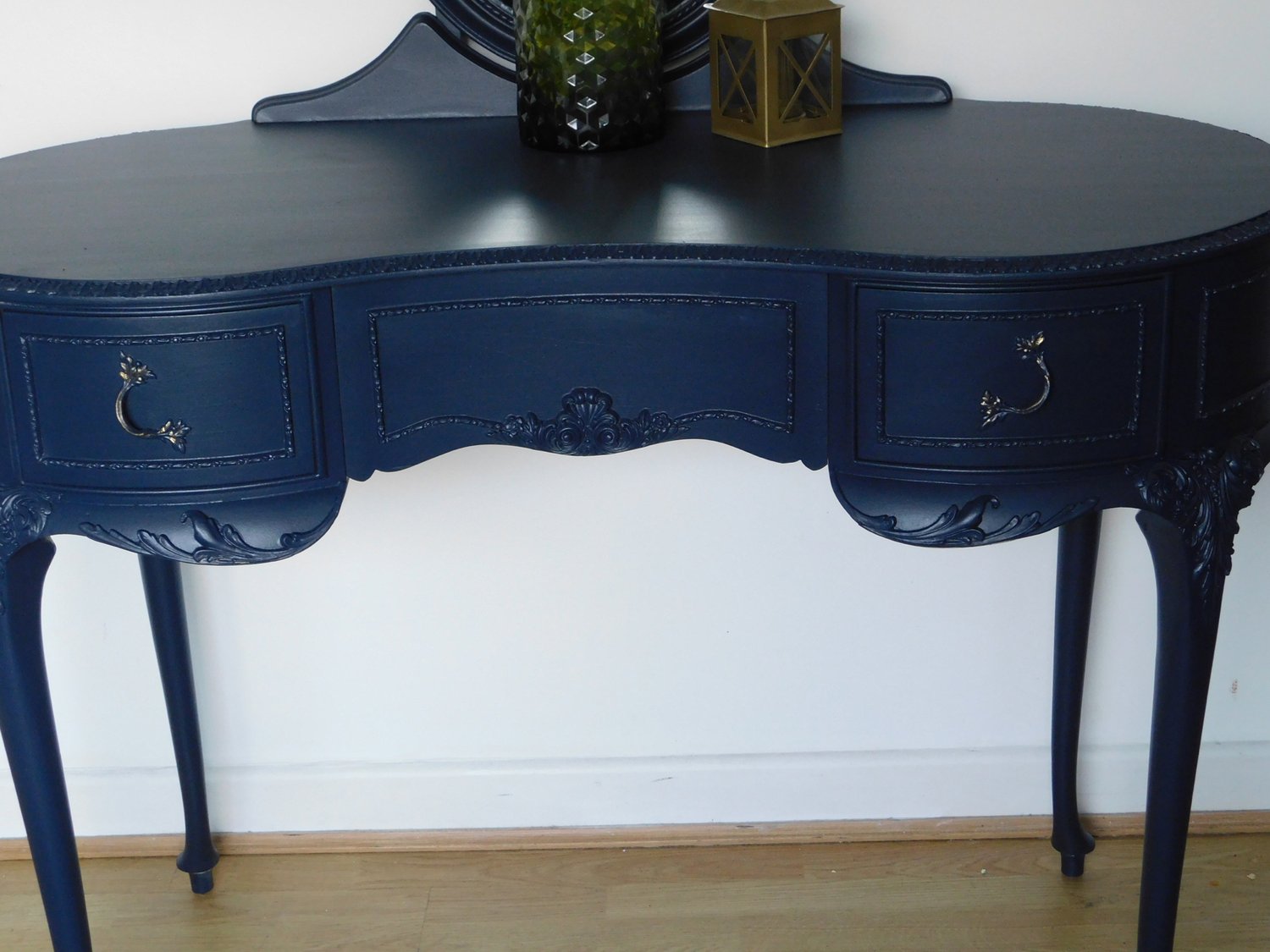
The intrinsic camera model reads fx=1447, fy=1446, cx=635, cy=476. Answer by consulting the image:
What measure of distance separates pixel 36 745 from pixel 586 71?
2.75ft

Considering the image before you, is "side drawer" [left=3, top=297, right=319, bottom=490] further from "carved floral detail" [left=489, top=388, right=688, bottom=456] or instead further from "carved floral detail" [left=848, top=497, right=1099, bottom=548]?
"carved floral detail" [left=848, top=497, right=1099, bottom=548]

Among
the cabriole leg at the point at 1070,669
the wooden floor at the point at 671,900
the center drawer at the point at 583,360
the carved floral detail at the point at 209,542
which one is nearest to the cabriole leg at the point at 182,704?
the wooden floor at the point at 671,900

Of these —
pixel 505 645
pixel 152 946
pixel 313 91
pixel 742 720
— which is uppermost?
pixel 313 91

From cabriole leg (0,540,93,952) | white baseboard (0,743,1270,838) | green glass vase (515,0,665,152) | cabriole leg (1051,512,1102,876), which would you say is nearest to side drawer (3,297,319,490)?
cabriole leg (0,540,93,952)

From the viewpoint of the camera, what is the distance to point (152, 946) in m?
1.79

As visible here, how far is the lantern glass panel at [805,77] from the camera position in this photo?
145 cm

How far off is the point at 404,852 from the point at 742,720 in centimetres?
49

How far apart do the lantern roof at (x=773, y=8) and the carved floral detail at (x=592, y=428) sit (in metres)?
0.45

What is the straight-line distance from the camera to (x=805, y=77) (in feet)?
4.76

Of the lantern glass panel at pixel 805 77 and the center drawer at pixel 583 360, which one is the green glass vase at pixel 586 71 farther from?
the center drawer at pixel 583 360

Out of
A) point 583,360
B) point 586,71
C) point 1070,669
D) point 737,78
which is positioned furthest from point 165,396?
point 1070,669

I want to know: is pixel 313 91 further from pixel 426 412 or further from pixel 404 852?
pixel 404 852

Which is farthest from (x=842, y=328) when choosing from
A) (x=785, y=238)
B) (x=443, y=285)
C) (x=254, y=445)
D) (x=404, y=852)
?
(x=404, y=852)

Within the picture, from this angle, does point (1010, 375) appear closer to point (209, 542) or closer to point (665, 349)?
point (665, 349)
